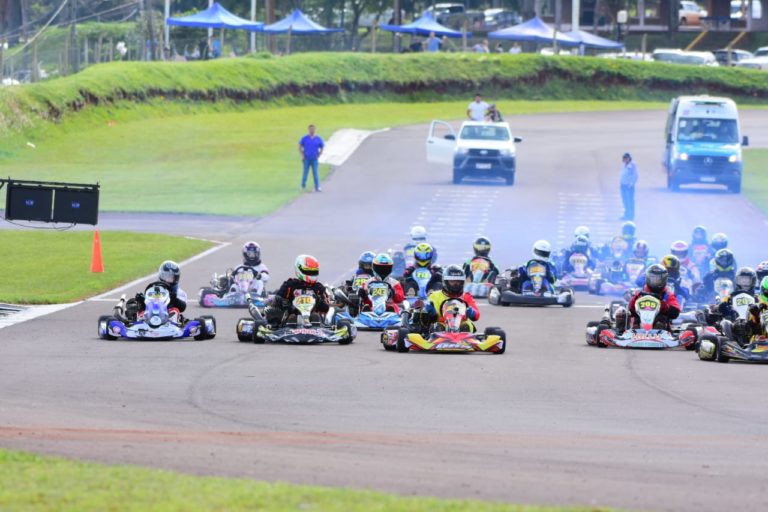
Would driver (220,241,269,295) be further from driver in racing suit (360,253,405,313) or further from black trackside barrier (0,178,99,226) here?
driver in racing suit (360,253,405,313)

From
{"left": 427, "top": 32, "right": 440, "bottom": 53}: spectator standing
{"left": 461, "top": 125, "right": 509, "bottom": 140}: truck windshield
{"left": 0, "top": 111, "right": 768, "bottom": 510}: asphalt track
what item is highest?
{"left": 427, "top": 32, "right": 440, "bottom": 53}: spectator standing

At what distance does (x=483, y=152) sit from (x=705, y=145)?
312 inches

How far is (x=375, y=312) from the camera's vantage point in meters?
25.5

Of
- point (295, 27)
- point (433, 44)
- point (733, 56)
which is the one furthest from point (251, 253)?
point (733, 56)

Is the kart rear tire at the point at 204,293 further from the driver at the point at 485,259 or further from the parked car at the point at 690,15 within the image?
the parked car at the point at 690,15

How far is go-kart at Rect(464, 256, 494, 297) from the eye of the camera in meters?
32.0

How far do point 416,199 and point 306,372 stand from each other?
33534mm

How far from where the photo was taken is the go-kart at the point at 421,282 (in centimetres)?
2761

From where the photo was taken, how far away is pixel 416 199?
52656mm

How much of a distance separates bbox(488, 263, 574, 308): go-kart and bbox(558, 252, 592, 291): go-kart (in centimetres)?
304

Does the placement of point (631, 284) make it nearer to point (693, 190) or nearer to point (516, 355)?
point (516, 355)

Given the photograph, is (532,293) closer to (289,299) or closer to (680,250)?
(680,250)

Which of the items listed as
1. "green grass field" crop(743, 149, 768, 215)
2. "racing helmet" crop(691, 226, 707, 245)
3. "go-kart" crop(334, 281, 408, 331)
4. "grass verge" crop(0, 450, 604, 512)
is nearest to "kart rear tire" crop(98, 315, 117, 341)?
"go-kart" crop(334, 281, 408, 331)

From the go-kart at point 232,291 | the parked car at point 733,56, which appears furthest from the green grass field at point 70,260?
the parked car at point 733,56
